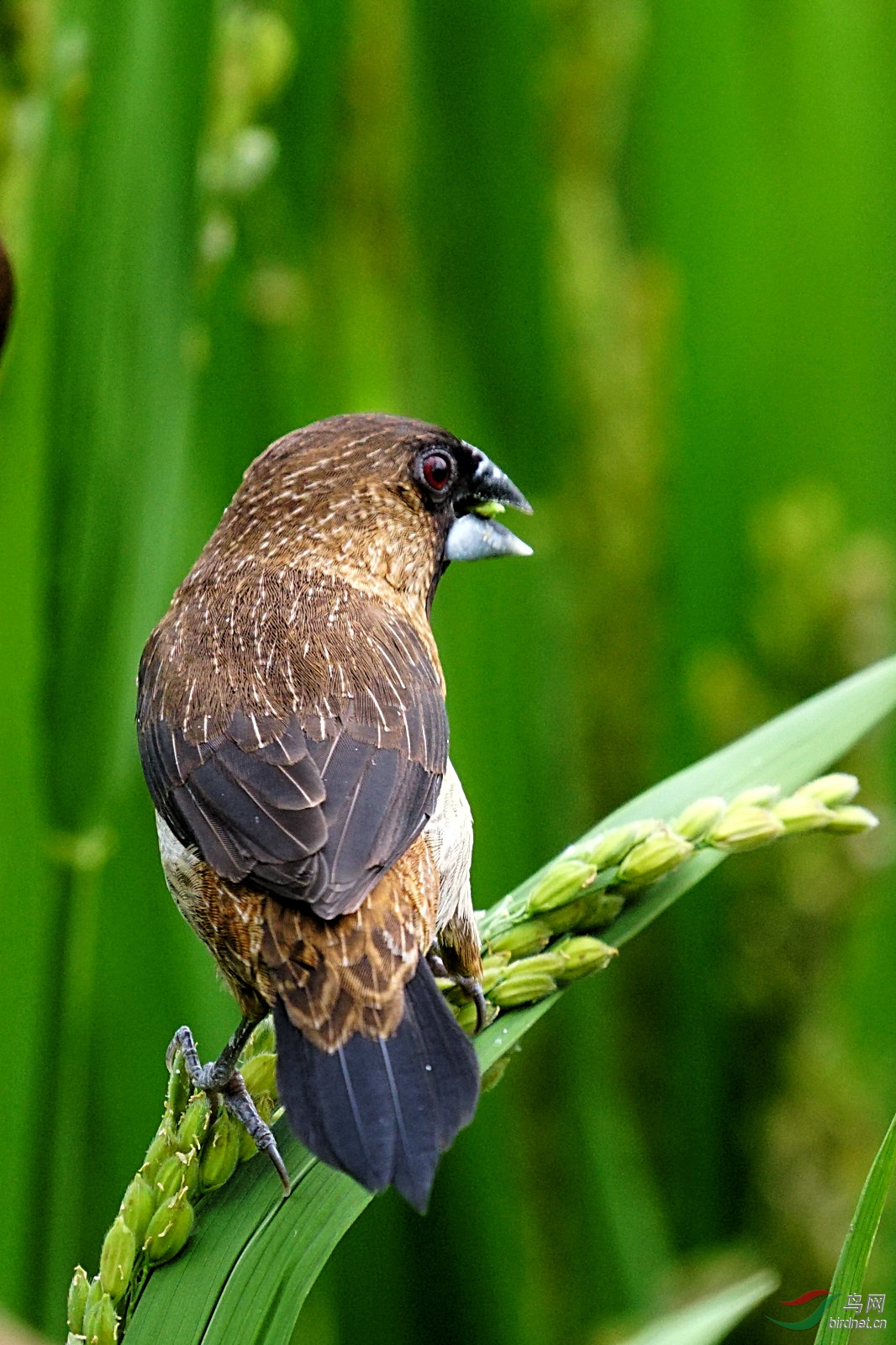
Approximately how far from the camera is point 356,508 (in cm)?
157

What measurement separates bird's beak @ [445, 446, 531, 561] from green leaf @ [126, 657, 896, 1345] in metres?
0.36

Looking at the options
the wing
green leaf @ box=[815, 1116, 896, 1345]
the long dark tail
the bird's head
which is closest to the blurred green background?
the bird's head

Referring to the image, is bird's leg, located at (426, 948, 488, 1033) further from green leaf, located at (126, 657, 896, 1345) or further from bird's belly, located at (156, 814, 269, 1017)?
bird's belly, located at (156, 814, 269, 1017)

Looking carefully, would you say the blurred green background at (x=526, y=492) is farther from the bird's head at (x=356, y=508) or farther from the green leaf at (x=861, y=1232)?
the green leaf at (x=861, y=1232)

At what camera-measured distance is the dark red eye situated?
1600mm

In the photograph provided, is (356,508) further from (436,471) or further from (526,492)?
(526,492)

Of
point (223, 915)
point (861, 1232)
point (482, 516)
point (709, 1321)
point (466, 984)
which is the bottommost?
point (709, 1321)

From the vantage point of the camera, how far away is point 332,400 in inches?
79.3

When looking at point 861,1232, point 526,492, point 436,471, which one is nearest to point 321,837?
point 861,1232

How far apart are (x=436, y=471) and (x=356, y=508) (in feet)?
0.35

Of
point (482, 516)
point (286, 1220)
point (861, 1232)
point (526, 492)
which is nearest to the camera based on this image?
point (861, 1232)

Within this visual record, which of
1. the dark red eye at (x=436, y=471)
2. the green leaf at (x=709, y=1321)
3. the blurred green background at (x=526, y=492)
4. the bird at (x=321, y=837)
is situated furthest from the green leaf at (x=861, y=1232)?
the dark red eye at (x=436, y=471)

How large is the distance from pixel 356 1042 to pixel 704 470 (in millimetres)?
1495

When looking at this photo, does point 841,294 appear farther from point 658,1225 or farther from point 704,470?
point 658,1225
